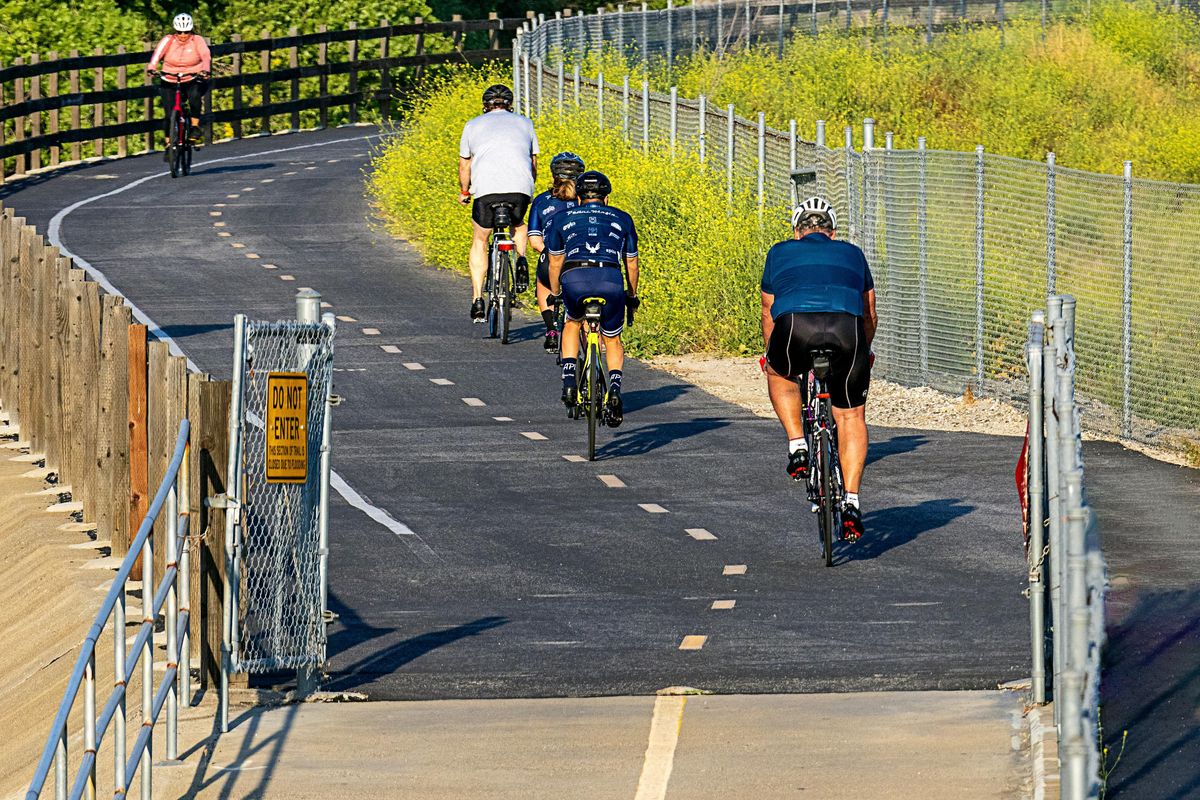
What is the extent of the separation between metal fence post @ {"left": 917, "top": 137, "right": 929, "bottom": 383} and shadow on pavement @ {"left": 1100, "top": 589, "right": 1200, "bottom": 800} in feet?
28.3

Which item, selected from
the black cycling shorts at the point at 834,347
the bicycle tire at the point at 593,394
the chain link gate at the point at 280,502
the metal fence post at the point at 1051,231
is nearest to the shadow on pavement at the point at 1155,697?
the black cycling shorts at the point at 834,347

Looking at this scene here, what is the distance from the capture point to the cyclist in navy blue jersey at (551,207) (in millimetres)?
17375

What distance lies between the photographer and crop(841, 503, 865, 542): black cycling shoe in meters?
12.4

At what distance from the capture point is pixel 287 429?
9672 millimetres

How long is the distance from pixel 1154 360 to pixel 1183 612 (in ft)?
24.1

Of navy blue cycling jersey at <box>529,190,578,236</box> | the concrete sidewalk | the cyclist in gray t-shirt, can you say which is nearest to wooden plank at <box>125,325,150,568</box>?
the concrete sidewalk

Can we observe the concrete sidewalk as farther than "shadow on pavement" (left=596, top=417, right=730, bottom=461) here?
No

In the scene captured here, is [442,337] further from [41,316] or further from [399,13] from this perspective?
[399,13]

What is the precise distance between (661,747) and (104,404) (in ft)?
18.0

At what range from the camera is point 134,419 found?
11.9 m

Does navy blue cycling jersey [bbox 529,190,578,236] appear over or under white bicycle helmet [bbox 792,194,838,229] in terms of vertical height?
under

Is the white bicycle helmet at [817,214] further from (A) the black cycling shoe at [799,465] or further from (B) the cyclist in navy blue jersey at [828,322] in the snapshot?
(A) the black cycling shoe at [799,465]

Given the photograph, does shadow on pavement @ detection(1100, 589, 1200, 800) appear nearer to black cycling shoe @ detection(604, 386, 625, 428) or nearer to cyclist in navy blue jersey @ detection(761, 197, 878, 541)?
cyclist in navy blue jersey @ detection(761, 197, 878, 541)

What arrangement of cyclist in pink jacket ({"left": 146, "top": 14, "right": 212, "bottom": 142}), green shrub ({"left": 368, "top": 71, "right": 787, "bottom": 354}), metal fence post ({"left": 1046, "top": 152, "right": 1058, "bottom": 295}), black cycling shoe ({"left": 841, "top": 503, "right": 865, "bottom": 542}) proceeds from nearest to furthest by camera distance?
black cycling shoe ({"left": 841, "top": 503, "right": 865, "bottom": 542}) < metal fence post ({"left": 1046, "top": 152, "right": 1058, "bottom": 295}) < green shrub ({"left": 368, "top": 71, "right": 787, "bottom": 354}) < cyclist in pink jacket ({"left": 146, "top": 14, "right": 212, "bottom": 142})
